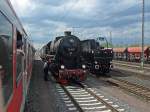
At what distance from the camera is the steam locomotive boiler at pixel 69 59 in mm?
23500

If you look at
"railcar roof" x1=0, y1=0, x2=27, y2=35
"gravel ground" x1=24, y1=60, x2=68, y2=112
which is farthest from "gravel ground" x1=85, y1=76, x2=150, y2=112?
"railcar roof" x1=0, y1=0, x2=27, y2=35

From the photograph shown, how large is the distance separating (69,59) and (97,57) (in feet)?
24.6

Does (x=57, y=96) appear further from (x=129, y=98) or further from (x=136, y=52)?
(x=136, y=52)

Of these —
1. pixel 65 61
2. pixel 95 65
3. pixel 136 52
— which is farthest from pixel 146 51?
pixel 65 61

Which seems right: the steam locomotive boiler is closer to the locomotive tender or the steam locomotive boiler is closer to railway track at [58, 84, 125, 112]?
the locomotive tender

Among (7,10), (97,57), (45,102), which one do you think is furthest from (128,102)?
(97,57)

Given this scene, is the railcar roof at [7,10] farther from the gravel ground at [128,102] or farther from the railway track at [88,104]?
the gravel ground at [128,102]

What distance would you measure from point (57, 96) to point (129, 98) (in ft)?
11.0

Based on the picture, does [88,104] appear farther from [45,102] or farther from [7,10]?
[7,10]

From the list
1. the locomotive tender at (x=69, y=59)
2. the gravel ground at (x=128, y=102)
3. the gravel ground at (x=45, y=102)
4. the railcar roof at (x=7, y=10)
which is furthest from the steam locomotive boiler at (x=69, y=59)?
the railcar roof at (x=7, y=10)

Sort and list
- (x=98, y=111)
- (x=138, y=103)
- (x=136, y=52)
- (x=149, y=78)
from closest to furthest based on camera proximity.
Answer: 1. (x=98, y=111)
2. (x=138, y=103)
3. (x=149, y=78)
4. (x=136, y=52)

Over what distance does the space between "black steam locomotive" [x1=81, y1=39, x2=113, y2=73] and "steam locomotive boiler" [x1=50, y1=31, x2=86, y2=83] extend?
6944 millimetres

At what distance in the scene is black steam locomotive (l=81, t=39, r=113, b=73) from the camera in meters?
31.1

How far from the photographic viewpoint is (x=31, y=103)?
1502 centimetres
